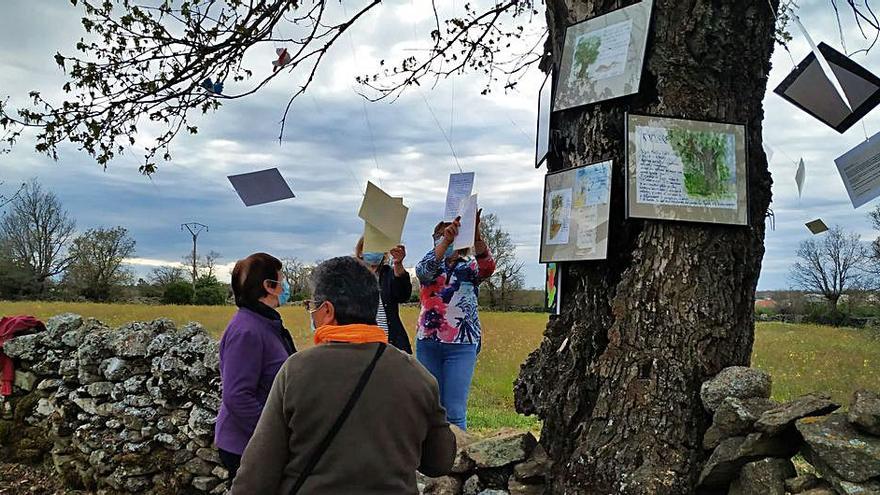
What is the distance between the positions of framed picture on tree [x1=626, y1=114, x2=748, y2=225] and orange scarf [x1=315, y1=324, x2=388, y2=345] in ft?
4.91

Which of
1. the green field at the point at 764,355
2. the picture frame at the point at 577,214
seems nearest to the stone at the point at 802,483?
the picture frame at the point at 577,214

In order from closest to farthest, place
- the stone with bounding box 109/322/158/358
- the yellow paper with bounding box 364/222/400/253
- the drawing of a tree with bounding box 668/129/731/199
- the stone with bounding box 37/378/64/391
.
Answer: the drawing of a tree with bounding box 668/129/731/199, the yellow paper with bounding box 364/222/400/253, the stone with bounding box 109/322/158/358, the stone with bounding box 37/378/64/391

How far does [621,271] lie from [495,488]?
1.20 meters

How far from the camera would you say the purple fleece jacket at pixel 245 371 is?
2.89 meters

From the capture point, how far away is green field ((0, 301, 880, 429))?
22.6 feet

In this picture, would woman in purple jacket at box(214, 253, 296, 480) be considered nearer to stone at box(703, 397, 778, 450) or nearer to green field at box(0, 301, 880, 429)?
stone at box(703, 397, 778, 450)

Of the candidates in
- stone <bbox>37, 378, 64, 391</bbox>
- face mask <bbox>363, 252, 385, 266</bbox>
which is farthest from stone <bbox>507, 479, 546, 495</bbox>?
stone <bbox>37, 378, 64, 391</bbox>

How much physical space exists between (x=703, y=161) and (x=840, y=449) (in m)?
1.36

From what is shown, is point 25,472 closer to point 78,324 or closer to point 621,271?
point 78,324

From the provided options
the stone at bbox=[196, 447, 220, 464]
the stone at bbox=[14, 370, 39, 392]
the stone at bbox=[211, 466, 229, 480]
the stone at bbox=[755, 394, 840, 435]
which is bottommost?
the stone at bbox=[211, 466, 229, 480]

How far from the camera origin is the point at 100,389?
539 centimetres

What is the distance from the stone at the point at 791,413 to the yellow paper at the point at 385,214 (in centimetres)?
183

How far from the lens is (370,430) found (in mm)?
1925

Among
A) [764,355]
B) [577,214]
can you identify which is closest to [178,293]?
[764,355]
